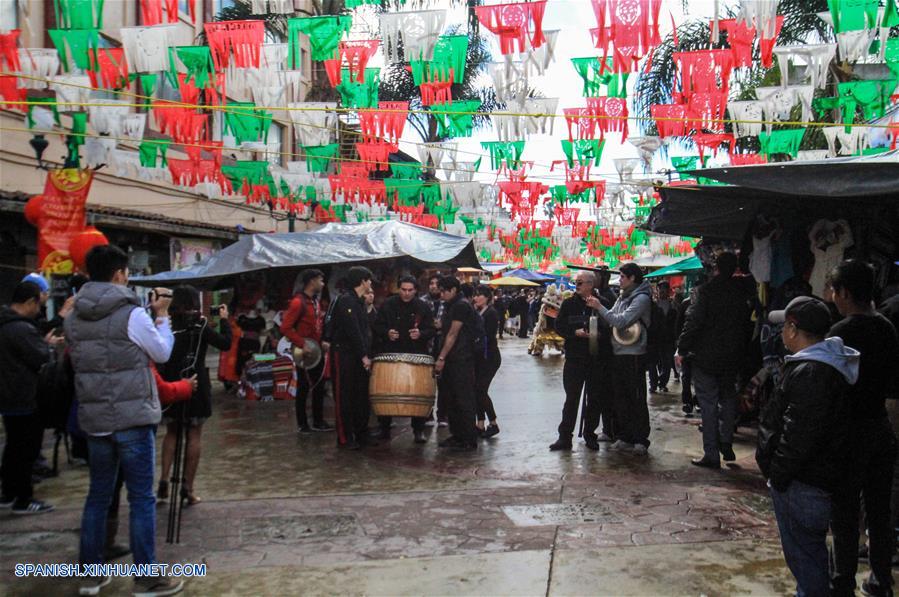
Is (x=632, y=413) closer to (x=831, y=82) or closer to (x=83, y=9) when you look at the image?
(x=83, y=9)

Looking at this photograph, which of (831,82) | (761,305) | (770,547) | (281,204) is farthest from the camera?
(281,204)

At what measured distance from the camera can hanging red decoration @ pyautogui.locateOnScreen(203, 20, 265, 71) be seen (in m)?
9.33

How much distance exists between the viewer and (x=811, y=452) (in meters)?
3.44

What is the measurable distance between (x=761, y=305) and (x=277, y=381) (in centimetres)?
805

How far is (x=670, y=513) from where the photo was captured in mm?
6000

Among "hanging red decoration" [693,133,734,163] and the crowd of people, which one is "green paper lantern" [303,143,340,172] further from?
"hanging red decoration" [693,133,734,163]

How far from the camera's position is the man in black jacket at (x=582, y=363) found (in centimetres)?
835

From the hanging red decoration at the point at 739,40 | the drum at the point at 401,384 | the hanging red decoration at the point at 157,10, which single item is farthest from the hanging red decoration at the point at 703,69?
the hanging red decoration at the point at 157,10

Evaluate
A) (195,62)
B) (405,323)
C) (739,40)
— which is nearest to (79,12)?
(195,62)

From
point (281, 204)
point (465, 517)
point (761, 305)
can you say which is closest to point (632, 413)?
point (761, 305)

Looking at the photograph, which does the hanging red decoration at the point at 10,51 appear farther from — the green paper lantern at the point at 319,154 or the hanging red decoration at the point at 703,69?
the hanging red decoration at the point at 703,69

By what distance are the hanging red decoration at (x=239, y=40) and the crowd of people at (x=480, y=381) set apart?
2794mm

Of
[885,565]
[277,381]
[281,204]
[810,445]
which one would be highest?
[281,204]

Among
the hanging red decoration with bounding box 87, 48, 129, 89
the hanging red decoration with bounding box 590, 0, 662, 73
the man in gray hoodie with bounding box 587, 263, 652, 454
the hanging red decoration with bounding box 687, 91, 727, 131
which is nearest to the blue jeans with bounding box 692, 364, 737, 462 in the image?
the man in gray hoodie with bounding box 587, 263, 652, 454
